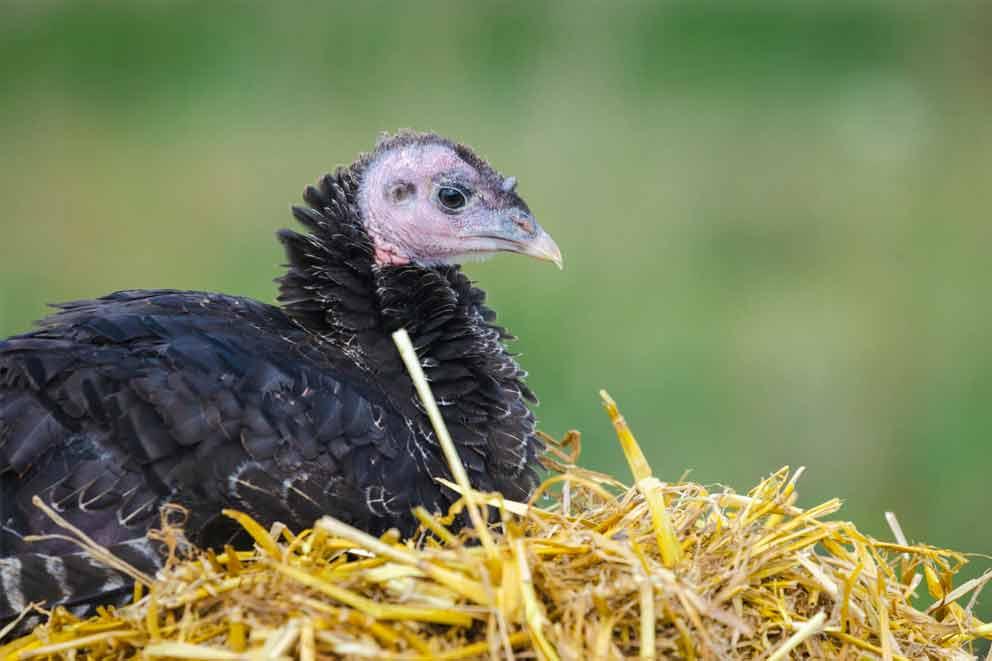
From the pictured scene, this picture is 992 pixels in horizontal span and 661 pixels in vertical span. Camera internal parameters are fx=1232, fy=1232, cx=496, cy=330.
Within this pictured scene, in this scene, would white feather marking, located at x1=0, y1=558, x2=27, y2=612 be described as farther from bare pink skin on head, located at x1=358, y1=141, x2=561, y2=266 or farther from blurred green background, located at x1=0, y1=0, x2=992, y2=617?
blurred green background, located at x1=0, y1=0, x2=992, y2=617

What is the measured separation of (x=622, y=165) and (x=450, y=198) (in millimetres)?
3969

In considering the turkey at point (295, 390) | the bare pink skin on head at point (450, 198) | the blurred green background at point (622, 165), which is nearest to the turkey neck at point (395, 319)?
the turkey at point (295, 390)

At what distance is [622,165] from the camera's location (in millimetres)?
6816

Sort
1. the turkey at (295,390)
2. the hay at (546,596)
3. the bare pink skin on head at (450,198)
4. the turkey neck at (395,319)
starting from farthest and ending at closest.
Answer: the bare pink skin on head at (450,198), the turkey neck at (395,319), the turkey at (295,390), the hay at (546,596)

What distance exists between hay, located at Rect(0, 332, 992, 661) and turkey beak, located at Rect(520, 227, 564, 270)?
2.79 feet

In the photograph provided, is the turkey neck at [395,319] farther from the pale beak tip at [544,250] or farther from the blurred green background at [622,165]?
the blurred green background at [622,165]

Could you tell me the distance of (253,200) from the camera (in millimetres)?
6328

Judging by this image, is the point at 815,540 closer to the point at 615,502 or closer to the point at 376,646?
the point at 615,502

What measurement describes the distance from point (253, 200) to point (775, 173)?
2840 mm

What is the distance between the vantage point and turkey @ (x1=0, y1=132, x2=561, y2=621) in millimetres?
2240

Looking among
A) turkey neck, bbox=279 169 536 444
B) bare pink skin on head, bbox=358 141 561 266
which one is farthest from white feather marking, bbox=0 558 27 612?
bare pink skin on head, bbox=358 141 561 266

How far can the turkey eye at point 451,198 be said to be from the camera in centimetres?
297

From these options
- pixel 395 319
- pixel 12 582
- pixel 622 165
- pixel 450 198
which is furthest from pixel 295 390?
pixel 622 165

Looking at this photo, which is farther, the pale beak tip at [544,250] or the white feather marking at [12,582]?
the pale beak tip at [544,250]
